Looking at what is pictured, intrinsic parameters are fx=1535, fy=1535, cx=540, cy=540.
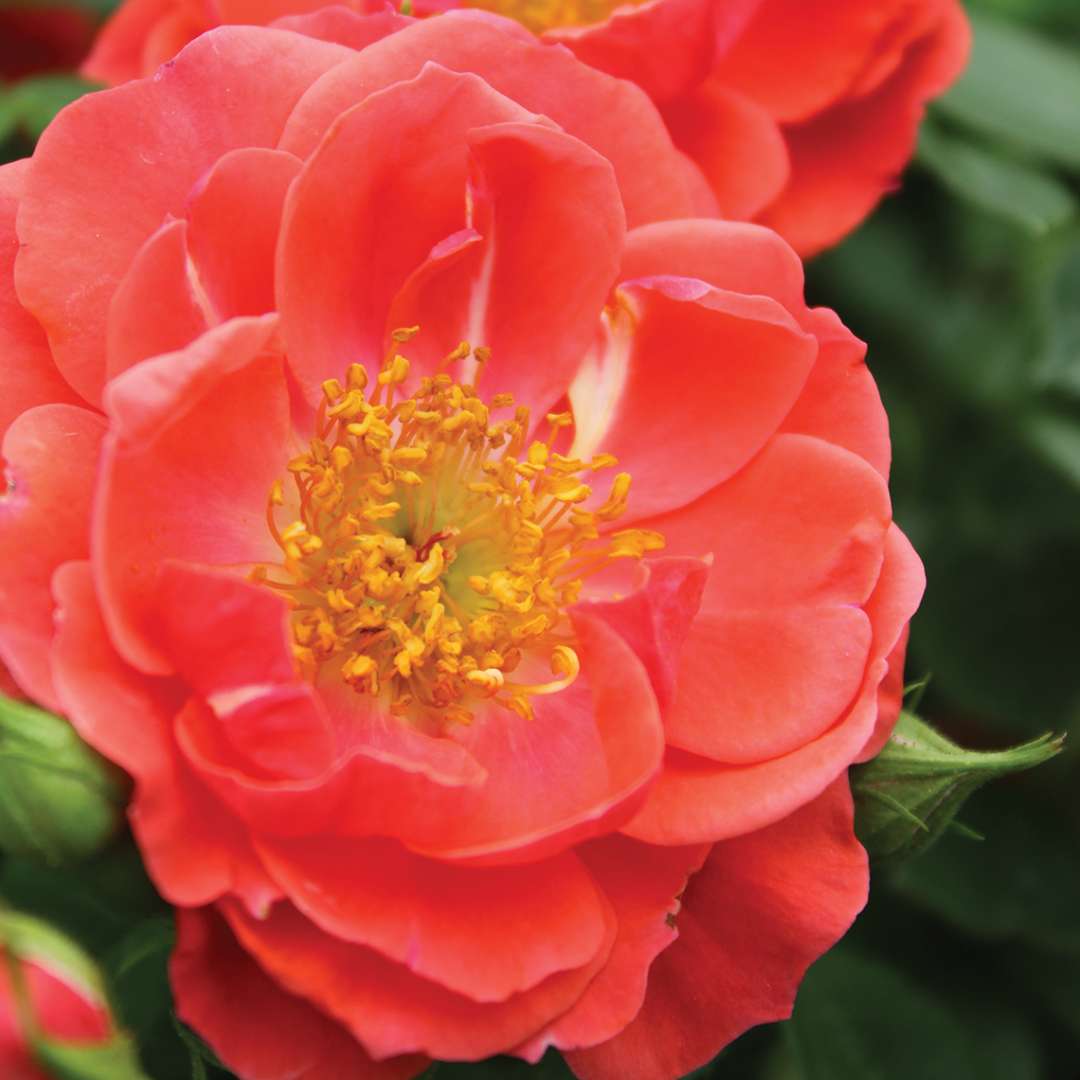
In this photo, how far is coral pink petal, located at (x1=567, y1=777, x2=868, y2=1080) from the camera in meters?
1.32

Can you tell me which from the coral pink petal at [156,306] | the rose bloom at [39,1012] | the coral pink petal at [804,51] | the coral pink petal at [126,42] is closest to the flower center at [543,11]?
the coral pink petal at [804,51]

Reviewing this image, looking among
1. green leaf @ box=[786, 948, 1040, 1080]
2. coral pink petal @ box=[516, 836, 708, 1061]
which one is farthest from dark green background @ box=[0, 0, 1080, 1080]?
coral pink petal @ box=[516, 836, 708, 1061]

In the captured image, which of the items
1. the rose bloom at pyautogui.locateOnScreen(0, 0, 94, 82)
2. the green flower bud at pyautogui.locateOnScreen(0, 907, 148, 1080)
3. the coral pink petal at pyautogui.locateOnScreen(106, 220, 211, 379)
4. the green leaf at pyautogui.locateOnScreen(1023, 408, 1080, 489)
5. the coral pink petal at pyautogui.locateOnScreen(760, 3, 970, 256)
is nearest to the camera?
the green flower bud at pyautogui.locateOnScreen(0, 907, 148, 1080)

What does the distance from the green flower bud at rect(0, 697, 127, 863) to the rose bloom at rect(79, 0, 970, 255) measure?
862 mm

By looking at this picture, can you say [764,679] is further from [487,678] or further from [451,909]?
[451,909]

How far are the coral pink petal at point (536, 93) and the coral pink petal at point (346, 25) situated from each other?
0.29 feet

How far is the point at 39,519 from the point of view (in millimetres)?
1196

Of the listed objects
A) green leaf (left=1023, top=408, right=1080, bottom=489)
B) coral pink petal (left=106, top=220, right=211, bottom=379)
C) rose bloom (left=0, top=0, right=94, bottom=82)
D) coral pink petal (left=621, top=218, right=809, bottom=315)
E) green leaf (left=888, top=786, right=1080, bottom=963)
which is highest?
coral pink petal (left=106, top=220, right=211, bottom=379)

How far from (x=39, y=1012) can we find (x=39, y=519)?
38 centimetres

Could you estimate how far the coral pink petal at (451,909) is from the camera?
3.86 ft

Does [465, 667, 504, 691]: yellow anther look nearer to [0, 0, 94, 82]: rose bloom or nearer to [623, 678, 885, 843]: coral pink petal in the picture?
[623, 678, 885, 843]: coral pink petal

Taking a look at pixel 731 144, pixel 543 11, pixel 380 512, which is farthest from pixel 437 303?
pixel 543 11

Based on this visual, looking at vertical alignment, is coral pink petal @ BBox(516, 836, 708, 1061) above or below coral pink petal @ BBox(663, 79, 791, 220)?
below

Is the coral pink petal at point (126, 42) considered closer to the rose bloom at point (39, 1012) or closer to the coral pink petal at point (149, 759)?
the coral pink petal at point (149, 759)
